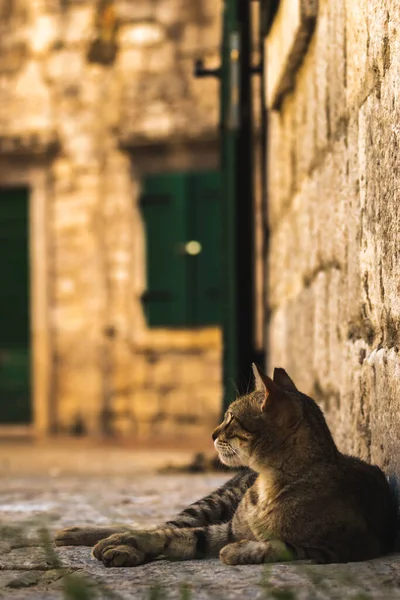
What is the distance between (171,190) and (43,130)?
1586 mm

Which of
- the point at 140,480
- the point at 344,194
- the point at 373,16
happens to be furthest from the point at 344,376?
the point at 140,480

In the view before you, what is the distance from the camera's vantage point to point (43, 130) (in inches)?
430

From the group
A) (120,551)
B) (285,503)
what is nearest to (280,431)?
(285,503)

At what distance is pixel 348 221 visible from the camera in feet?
10.6

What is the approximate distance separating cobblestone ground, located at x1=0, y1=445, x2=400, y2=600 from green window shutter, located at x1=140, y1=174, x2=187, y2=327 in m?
5.32

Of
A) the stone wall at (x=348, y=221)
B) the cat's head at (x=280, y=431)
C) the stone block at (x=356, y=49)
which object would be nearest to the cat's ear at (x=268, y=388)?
the cat's head at (x=280, y=431)

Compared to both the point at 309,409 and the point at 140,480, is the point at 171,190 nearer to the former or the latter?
the point at 140,480

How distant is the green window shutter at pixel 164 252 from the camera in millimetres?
10500

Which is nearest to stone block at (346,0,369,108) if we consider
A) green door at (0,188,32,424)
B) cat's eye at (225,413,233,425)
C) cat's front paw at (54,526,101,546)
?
cat's eye at (225,413,233,425)

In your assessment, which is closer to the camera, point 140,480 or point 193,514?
point 193,514

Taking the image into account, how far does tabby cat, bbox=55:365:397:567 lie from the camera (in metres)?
2.51

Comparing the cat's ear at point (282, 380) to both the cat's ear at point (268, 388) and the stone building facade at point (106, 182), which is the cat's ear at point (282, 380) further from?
the stone building facade at point (106, 182)

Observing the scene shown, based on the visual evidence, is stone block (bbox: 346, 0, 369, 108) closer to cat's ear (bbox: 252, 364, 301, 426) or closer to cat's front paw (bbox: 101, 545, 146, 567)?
cat's ear (bbox: 252, 364, 301, 426)

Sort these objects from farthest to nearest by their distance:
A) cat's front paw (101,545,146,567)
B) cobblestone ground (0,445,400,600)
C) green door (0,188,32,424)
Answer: green door (0,188,32,424) < cat's front paw (101,545,146,567) < cobblestone ground (0,445,400,600)
